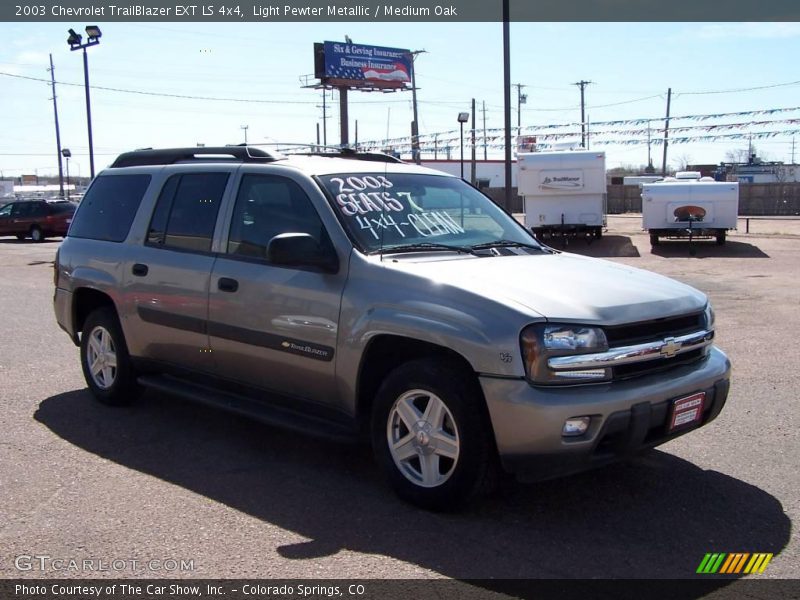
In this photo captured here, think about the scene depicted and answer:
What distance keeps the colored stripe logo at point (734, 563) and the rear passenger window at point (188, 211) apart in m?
3.59

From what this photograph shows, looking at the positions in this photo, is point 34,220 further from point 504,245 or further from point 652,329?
point 652,329

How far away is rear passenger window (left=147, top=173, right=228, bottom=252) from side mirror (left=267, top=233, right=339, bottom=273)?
106 centimetres

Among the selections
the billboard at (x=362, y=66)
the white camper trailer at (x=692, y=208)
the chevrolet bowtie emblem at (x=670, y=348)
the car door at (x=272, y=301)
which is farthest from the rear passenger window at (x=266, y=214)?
the billboard at (x=362, y=66)

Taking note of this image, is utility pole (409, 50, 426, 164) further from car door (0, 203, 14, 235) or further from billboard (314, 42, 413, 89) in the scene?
car door (0, 203, 14, 235)

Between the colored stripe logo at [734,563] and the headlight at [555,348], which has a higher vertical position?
the headlight at [555,348]

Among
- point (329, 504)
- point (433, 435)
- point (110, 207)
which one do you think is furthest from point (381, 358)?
point (110, 207)

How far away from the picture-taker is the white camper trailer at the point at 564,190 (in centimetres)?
2250

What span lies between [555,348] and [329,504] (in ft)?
5.06

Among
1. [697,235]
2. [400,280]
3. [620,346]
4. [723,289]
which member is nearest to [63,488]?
[400,280]

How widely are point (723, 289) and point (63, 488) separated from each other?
11979mm

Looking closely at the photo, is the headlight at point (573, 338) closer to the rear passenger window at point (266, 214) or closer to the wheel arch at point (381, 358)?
the wheel arch at point (381, 358)

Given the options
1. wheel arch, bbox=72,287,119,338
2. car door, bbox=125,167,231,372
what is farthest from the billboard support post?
car door, bbox=125,167,231,372

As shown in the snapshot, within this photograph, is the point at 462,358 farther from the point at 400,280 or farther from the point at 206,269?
the point at 206,269

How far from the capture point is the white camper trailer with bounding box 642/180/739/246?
21.2 metres
